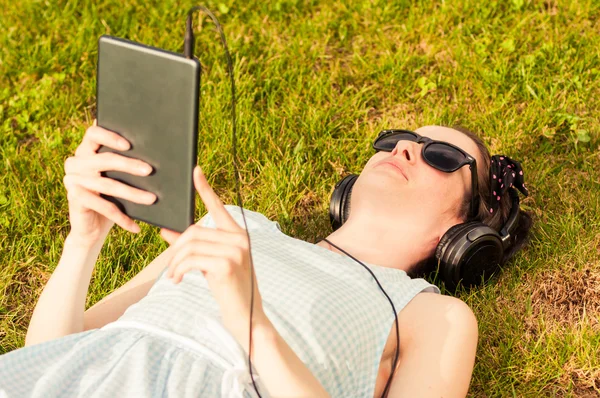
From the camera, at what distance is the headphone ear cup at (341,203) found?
3.99 metres

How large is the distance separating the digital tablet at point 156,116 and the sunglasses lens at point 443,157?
1.71m

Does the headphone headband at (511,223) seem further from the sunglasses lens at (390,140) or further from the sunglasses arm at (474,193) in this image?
the sunglasses lens at (390,140)

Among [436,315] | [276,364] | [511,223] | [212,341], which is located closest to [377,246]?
[436,315]

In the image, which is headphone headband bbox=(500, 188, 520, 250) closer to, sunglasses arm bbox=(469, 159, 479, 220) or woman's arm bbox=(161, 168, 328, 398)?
sunglasses arm bbox=(469, 159, 479, 220)

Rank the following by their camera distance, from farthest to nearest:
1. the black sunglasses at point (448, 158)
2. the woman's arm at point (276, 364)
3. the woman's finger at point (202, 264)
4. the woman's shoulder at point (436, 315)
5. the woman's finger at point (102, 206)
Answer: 1. the black sunglasses at point (448, 158)
2. the woman's shoulder at point (436, 315)
3. the woman's finger at point (102, 206)
4. the woman's arm at point (276, 364)
5. the woman's finger at point (202, 264)

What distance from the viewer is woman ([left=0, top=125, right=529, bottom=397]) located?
7.83 ft

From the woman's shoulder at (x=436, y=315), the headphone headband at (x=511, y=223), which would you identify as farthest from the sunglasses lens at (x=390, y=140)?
the woman's shoulder at (x=436, y=315)

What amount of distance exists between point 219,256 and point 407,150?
180cm

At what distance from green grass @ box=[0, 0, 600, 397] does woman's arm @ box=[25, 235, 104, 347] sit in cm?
83

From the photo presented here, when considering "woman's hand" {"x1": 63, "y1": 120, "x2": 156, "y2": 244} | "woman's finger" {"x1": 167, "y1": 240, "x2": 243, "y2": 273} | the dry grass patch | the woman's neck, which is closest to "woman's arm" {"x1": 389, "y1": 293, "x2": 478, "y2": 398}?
the woman's neck

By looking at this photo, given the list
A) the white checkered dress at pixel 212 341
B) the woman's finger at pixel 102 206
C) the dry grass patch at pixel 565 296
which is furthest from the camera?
the dry grass patch at pixel 565 296

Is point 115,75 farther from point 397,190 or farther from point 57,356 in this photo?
point 397,190

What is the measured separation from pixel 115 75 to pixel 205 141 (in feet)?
7.69

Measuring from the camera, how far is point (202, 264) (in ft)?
7.20
